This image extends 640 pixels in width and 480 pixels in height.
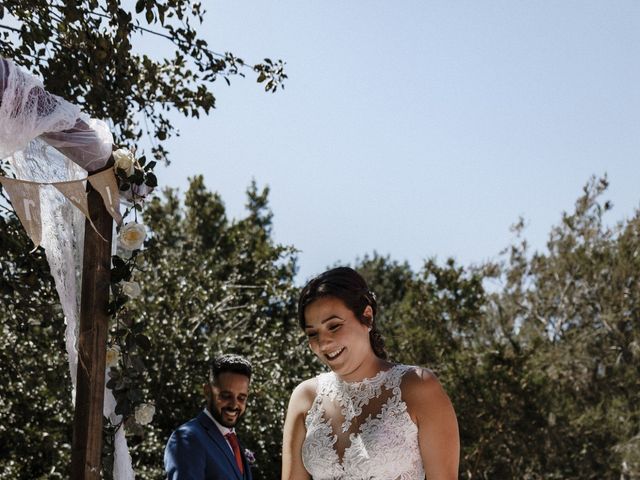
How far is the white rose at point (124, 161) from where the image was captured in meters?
3.88

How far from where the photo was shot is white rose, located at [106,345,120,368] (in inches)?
151

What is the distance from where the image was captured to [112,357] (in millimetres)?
3859

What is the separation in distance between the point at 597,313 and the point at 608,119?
145 inches

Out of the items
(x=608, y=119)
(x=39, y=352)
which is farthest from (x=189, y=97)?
(x=608, y=119)

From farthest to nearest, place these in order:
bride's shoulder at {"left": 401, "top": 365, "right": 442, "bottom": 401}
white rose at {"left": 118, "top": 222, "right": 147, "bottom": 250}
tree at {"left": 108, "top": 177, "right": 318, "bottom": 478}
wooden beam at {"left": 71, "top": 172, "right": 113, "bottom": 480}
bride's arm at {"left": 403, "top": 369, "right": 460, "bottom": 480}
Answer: tree at {"left": 108, "top": 177, "right": 318, "bottom": 478}, white rose at {"left": 118, "top": 222, "right": 147, "bottom": 250}, wooden beam at {"left": 71, "top": 172, "right": 113, "bottom": 480}, bride's shoulder at {"left": 401, "top": 365, "right": 442, "bottom": 401}, bride's arm at {"left": 403, "top": 369, "right": 460, "bottom": 480}

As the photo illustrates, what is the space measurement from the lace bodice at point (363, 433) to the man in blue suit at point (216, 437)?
1.11m

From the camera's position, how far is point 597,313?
18.0m

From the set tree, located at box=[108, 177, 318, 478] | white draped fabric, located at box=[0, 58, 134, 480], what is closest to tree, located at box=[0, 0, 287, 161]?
white draped fabric, located at box=[0, 58, 134, 480]

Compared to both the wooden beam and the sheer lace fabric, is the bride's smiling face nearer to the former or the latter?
the wooden beam

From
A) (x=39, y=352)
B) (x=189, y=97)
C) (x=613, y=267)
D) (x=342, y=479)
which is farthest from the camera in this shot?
(x=613, y=267)

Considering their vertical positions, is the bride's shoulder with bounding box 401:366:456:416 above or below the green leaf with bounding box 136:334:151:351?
below

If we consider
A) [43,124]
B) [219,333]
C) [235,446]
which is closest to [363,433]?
[235,446]

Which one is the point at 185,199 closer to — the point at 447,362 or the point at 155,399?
the point at 447,362

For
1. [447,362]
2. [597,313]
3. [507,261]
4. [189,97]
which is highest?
[507,261]
